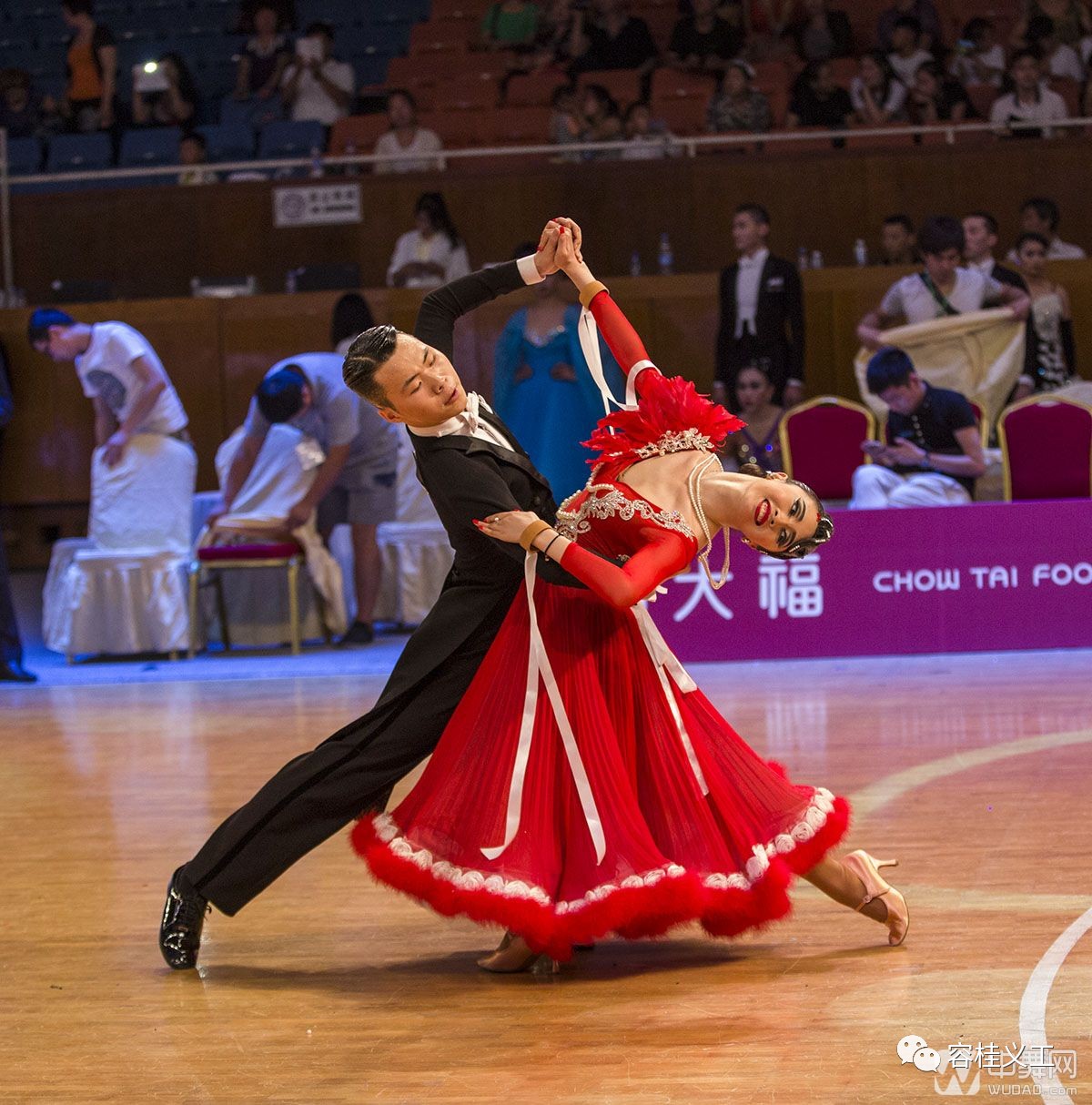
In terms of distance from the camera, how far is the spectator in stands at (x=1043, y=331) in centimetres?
747

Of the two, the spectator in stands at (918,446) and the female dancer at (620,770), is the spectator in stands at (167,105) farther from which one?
the female dancer at (620,770)

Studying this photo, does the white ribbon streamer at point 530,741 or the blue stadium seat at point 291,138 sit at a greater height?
the blue stadium seat at point 291,138

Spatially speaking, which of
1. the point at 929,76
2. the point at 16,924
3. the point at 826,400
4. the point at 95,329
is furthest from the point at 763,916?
the point at 929,76

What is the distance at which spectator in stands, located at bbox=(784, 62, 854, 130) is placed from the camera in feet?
30.5

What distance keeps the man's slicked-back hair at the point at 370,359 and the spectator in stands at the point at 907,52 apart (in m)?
7.39

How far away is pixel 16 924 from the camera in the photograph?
133 inches

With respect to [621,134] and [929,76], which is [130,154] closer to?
[621,134]

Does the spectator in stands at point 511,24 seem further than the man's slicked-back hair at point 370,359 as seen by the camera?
Yes

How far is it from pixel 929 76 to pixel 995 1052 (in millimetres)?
7983

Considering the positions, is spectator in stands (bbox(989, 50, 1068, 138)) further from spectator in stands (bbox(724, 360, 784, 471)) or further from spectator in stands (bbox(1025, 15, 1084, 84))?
spectator in stands (bbox(724, 360, 784, 471))

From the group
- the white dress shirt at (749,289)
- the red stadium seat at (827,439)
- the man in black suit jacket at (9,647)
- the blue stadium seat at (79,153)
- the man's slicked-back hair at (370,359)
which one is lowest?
the man in black suit jacket at (9,647)

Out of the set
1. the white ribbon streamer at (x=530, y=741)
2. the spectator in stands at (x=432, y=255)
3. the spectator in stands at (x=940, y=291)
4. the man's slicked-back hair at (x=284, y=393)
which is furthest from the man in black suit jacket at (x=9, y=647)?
the white ribbon streamer at (x=530, y=741)

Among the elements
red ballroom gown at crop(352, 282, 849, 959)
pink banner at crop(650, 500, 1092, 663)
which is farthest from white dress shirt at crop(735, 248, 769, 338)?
red ballroom gown at crop(352, 282, 849, 959)

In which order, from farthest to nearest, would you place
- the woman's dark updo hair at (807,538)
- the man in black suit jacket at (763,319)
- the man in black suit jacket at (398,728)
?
the man in black suit jacket at (763,319) < the man in black suit jacket at (398,728) < the woman's dark updo hair at (807,538)
